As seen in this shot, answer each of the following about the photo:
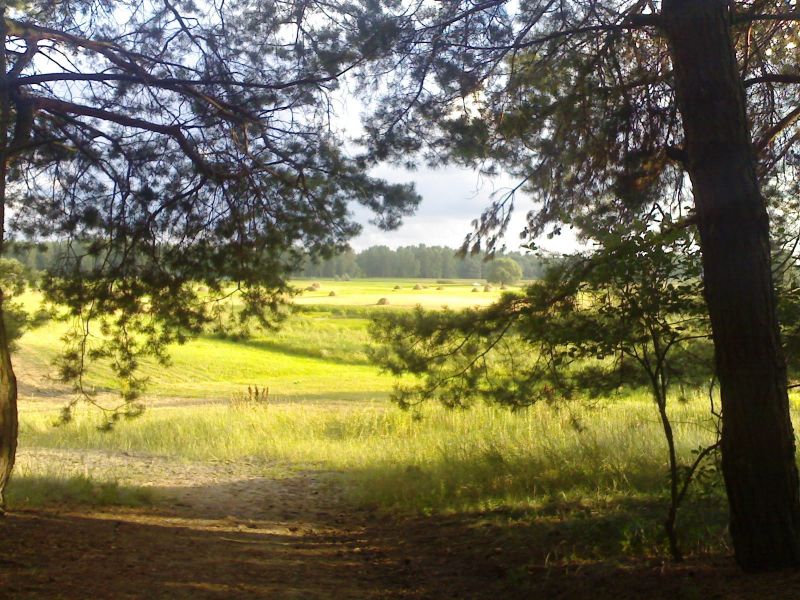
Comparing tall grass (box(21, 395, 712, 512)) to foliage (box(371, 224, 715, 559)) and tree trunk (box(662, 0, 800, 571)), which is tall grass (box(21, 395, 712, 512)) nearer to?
foliage (box(371, 224, 715, 559))

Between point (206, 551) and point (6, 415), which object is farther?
point (6, 415)

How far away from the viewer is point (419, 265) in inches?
627

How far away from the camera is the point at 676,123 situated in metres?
8.12

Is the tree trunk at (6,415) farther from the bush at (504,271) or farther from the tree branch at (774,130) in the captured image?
the tree branch at (774,130)

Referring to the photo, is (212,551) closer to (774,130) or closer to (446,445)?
(446,445)

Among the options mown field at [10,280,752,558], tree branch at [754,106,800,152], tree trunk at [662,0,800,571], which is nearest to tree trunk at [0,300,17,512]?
mown field at [10,280,752,558]

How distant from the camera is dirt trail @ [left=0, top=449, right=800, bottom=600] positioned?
544 cm

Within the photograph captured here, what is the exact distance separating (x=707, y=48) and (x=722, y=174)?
0.96 metres

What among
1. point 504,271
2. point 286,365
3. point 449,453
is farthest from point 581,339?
point 286,365

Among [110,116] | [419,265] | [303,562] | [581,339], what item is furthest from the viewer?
[419,265]

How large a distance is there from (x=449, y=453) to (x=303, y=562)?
4353 mm

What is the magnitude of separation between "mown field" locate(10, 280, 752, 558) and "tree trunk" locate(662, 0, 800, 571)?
978 mm

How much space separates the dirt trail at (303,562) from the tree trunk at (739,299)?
15.1 inches

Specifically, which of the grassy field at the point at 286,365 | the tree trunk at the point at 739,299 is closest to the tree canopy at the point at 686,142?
the tree trunk at the point at 739,299
